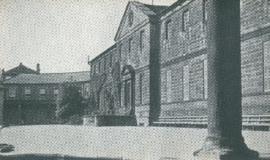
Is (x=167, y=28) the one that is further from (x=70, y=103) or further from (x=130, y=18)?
(x=70, y=103)

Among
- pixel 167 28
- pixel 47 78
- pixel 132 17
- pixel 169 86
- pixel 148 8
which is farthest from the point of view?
pixel 47 78

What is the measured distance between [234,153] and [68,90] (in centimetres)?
3495

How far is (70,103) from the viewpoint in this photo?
3894 centimetres

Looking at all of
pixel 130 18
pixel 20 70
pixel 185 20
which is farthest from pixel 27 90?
pixel 185 20

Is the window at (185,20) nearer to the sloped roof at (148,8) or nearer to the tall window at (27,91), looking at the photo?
the sloped roof at (148,8)

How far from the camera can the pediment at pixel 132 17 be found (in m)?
27.9

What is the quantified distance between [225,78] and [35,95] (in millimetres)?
59385

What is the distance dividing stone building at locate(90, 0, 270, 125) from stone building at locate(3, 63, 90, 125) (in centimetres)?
2754

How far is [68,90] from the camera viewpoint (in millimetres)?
39094

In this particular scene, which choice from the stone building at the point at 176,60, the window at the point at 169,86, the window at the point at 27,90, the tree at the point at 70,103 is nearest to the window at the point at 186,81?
the stone building at the point at 176,60

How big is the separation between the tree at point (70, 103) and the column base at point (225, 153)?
113 ft

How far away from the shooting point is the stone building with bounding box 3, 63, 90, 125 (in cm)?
5844

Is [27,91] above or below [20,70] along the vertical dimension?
below

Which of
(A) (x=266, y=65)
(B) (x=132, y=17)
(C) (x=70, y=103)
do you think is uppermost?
(B) (x=132, y=17)
